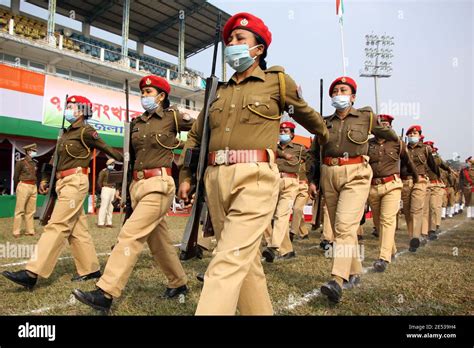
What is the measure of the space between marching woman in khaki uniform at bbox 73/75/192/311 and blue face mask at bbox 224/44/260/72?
1.70 meters

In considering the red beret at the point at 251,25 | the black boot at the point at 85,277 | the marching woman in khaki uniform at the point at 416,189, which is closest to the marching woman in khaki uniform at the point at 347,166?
the red beret at the point at 251,25

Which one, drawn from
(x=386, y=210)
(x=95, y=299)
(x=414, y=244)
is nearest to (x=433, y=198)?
(x=414, y=244)

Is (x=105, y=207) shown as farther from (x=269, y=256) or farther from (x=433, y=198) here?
(x=433, y=198)

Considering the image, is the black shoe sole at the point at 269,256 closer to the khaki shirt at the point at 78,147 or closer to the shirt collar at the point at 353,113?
the shirt collar at the point at 353,113

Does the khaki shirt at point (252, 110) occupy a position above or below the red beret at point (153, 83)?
below

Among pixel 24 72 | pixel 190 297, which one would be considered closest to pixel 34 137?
pixel 24 72

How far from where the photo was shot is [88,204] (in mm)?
15609

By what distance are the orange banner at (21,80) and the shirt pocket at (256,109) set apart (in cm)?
1395

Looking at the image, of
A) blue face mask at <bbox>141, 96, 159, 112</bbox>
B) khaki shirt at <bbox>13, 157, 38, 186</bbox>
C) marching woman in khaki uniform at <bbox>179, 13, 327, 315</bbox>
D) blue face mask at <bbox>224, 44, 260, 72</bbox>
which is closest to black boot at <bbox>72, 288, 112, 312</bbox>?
marching woman in khaki uniform at <bbox>179, 13, 327, 315</bbox>

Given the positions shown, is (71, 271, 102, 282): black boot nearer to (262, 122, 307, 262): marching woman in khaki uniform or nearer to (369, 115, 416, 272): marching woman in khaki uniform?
(262, 122, 307, 262): marching woman in khaki uniform

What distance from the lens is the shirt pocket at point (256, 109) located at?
2.56 meters

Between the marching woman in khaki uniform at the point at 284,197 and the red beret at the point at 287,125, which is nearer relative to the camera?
the marching woman in khaki uniform at the point at 284,197
